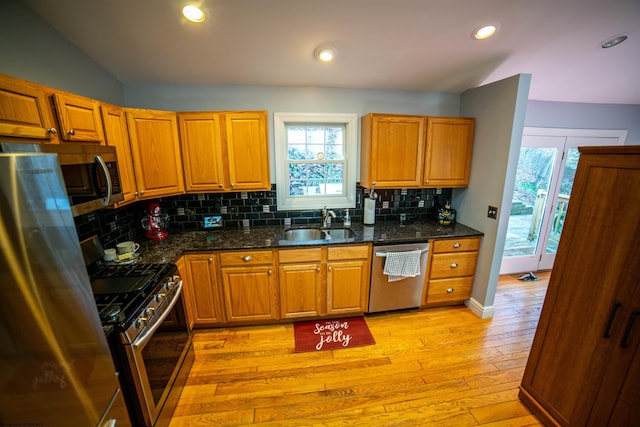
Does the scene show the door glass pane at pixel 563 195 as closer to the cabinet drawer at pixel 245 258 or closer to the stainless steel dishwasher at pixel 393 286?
the stainless steel dishwasher at pixel 393 286

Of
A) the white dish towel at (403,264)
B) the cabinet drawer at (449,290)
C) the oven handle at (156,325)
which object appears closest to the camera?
the oven handle at (156,325)

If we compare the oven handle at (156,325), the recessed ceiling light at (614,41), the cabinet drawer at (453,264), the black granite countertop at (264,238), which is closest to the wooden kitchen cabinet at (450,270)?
the cabinet drawer at (453,264)

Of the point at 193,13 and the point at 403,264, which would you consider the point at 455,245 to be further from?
the point at 193,13

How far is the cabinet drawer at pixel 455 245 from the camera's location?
246 cm

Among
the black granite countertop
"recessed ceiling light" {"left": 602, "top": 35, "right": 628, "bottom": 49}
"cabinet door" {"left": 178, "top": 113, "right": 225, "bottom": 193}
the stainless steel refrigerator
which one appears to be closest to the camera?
the stainless steel refrigerator

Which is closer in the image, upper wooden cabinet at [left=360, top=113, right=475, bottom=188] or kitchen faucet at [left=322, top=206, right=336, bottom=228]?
upper wooden cabinet at [left=360, top=113, right=475, bottom=188]

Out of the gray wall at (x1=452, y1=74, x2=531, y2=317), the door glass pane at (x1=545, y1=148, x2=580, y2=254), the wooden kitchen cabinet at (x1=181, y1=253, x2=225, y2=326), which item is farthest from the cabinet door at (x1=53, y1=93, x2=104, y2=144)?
the door glass pane at (x1=545, y1=148, x2=580, y2=254)

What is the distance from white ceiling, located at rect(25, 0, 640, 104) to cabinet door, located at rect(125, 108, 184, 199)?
0.50 m

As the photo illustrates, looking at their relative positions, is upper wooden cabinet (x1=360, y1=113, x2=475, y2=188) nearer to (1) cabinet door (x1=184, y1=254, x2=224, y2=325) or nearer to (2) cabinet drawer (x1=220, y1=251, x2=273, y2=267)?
(2) cabinet drawer (x1=220, y1=251, x2=273, y2=267)

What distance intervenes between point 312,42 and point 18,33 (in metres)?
1.77

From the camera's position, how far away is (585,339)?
52.7 inches

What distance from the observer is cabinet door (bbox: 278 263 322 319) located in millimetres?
2283

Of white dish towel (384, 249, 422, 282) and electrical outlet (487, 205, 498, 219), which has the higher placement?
electrical outlet (487, 205, 498, 219)

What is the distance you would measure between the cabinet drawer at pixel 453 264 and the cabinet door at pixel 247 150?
6.30 ft
